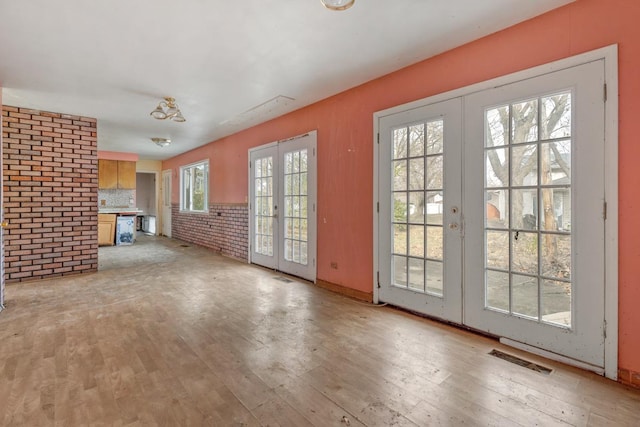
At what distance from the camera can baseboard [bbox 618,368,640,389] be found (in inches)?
74.7

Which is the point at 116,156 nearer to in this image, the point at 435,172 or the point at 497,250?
the point at 435,172

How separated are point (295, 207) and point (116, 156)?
6.80 meters

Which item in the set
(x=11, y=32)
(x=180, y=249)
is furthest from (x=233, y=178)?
(x=11, y=32)

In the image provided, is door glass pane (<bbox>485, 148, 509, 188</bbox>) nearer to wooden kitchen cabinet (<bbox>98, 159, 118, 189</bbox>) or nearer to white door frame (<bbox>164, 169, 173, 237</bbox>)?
white door frame (<bbox>164, 169, 173, 237</bbox>)

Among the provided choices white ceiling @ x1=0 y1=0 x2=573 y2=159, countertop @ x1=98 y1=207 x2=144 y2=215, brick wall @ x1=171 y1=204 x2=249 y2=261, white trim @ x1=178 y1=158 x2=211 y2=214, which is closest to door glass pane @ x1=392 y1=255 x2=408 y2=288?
white ceiling @ x1=0 y1=0 x2=573 y2=159

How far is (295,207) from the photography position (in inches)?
182

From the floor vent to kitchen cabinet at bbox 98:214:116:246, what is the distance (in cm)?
875

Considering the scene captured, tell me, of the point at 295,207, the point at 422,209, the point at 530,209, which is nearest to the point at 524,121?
the point at 530,209

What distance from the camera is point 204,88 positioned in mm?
3736

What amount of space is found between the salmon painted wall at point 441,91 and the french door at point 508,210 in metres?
0.13

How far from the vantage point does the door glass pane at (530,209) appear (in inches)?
86.0

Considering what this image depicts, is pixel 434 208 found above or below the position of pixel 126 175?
below

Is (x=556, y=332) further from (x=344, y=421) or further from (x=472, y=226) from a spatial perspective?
(x=344, y=421)

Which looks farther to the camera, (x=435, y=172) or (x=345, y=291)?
(x=345, y=291)
